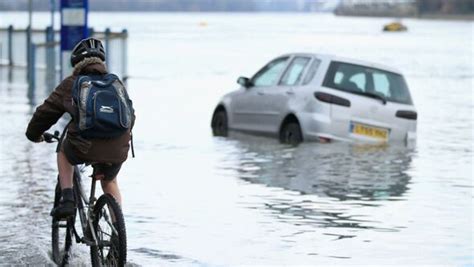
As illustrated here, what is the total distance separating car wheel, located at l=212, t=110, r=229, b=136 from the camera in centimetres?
2147

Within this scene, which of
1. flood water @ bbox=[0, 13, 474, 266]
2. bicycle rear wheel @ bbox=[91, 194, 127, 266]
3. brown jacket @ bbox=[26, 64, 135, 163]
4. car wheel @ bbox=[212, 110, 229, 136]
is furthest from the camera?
car wheel @ bbox=[212, 110, 229, 136]

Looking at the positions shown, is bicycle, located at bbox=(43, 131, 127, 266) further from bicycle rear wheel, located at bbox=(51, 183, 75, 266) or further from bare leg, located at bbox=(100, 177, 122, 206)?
bicycle rear wheel, located at bbox=(51, 183, 75, 266)

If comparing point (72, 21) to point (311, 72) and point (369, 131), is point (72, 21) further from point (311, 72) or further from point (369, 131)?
point (369, 131)

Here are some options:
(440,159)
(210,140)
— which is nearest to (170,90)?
(210,140)

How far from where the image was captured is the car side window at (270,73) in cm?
2047

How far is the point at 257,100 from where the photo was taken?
20.4 metres

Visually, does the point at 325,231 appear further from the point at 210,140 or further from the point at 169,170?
the point at 210,140

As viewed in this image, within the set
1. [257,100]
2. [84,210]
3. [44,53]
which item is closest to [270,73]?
[257,100]

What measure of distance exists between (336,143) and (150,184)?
539 cm

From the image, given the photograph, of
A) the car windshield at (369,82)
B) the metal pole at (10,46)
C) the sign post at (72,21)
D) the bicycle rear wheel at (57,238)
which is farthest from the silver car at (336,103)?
the metal pole at (10,46)

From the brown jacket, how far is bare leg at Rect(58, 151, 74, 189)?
0.54 feet

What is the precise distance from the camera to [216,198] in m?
13.6

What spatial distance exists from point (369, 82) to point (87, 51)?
11175 mm

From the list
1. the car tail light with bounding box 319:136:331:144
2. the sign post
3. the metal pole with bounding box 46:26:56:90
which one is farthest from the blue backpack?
the metal pole with bounding box 46:26:56:90
